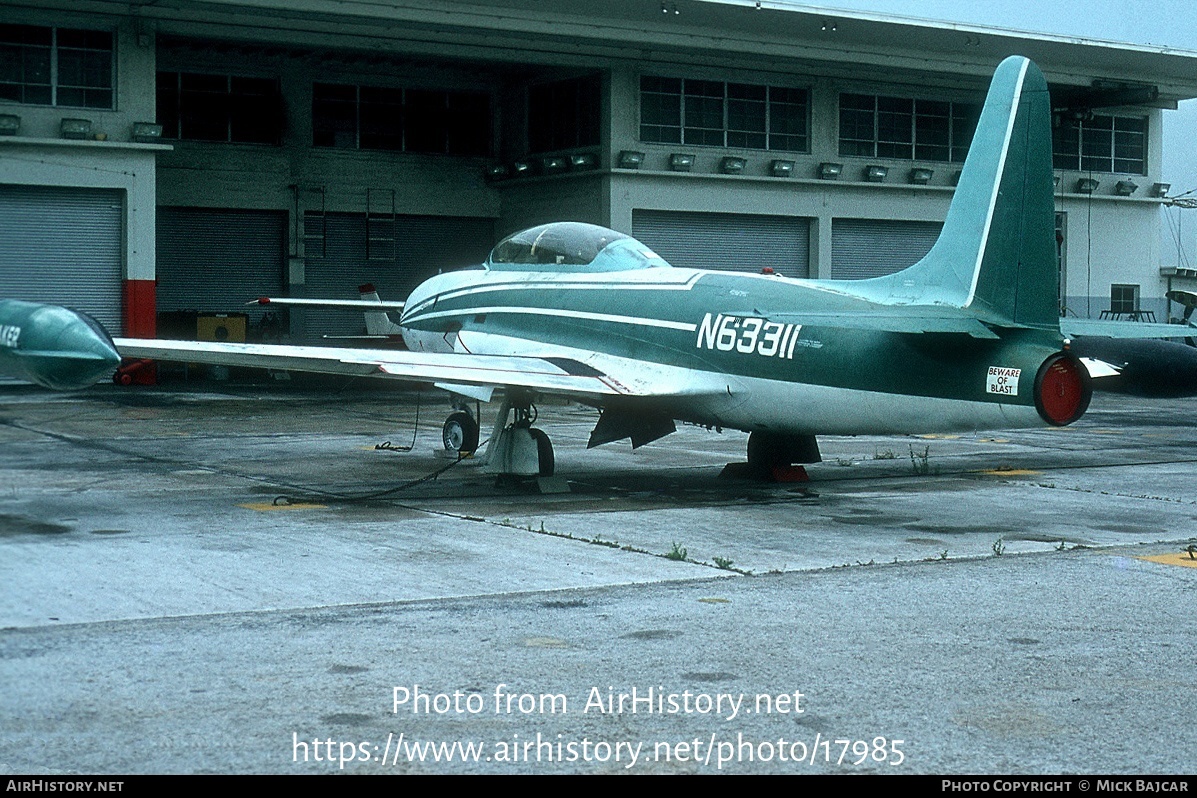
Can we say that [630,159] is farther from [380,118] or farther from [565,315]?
[565,315]

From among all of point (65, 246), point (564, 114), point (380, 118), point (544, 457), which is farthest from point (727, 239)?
point (544, 457)

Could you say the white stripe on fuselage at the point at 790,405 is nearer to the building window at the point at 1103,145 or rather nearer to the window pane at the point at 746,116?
the window pane at the point at 746,116

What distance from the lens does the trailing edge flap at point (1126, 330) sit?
13.5 metres

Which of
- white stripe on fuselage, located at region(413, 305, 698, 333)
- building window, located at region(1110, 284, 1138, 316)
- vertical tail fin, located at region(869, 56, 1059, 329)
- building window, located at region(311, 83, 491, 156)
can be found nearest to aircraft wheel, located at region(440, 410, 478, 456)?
white stripe on fuselage, located at region(413, 305, 698, 333)

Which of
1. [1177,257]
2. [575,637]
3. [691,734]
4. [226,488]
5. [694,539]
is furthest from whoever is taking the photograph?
[1177,257]

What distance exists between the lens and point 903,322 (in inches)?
488

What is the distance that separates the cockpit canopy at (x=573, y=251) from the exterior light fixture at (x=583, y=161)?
2115 centimetres

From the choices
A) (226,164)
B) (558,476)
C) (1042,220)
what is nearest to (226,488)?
(558,476)

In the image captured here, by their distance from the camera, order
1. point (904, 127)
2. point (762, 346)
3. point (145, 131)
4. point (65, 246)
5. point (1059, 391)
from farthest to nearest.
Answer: point (904, 127) → point (145, 131) → point (65, 246) → point (762, 346) → point (1059, 391)

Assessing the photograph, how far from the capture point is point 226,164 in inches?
1549

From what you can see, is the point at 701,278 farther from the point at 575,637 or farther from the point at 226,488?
the point at 575,637

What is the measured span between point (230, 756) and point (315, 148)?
36.8 metres

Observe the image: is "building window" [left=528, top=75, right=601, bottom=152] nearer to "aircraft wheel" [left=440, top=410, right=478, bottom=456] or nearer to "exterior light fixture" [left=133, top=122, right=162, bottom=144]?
"exterior light fixture" [left=133, top=122, right=162, bottom=144]

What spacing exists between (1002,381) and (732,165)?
27.2 meters
